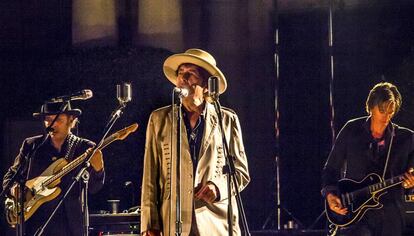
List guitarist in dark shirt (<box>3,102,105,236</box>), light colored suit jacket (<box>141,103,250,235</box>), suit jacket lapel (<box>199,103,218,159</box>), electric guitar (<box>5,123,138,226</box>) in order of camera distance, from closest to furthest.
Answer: light colored suit jacket (<box>141,103,250,235</box>) < suit jacket lapel (<box>199,103,218,159</box>) < guitarist in dark shirt (<box>3,102,105,236</box>) < electric guitar (<box>5,123,138,226</box>)

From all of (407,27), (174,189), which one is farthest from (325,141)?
(174,189)

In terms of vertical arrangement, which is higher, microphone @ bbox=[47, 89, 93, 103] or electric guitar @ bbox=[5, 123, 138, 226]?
microphone @ bbox=[47, 89, 93, 103]

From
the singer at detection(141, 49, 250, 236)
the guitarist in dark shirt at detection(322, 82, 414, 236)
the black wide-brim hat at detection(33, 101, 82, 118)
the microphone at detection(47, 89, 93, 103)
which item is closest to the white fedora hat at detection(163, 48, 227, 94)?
the singer at detection(141, 49, 250, 236)

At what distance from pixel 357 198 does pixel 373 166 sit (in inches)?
12.1

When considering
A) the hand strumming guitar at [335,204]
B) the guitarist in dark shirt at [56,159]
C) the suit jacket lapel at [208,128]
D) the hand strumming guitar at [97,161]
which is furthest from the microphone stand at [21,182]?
the hand strumming guitar at [335,204]

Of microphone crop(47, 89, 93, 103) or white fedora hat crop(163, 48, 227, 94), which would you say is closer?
white fedora hat crop(163, 48, 227, 94)

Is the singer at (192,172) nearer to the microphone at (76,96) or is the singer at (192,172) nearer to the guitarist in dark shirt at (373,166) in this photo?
the microphone at (76,96)

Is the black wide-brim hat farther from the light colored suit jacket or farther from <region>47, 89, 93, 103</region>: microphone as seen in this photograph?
the light colored suit jacket

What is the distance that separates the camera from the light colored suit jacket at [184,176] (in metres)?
4.14

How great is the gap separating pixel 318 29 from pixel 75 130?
7.90ft

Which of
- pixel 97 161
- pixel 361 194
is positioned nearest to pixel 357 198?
pixel 361 194

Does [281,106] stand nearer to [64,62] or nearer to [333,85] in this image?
[333,85]

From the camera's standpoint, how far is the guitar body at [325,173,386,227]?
559 cm

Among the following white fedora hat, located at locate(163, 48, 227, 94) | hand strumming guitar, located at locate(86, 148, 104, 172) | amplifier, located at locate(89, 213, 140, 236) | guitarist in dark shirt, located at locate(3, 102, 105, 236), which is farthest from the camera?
hand strumming guitar, located at locate(86, 148, 104, 172)
